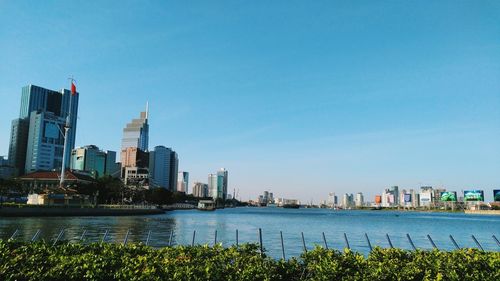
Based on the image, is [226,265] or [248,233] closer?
[226,265]

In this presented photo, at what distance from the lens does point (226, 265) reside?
1220cm

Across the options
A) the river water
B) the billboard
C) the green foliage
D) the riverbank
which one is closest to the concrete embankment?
the riverbank

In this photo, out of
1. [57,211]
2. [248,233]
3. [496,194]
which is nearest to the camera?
[248,233]

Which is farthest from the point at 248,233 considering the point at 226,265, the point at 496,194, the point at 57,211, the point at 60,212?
the point at 496,194

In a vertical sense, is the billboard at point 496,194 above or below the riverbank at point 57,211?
above

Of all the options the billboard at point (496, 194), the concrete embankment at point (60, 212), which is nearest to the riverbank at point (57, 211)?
the concrete embankment at point (60, 212)

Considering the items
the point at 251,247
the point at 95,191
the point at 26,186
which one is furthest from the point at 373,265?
the point at 26,186

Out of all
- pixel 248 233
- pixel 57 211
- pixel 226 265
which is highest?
pixel 226 265

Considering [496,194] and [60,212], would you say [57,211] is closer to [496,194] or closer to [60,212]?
[60,212]

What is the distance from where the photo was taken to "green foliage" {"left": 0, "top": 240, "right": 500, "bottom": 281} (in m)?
11.1

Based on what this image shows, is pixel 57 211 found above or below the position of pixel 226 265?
below

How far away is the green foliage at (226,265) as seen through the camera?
11125 millimetres

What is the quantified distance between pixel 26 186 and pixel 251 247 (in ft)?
590

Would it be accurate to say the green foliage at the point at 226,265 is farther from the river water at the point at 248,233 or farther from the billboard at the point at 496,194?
the billboard at the point at 496,194
